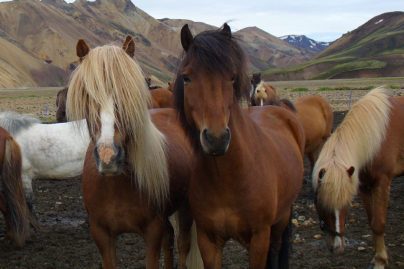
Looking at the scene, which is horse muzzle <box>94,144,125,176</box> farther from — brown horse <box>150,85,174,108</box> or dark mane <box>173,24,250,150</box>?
brown horse <box>150,85,174,108</box>

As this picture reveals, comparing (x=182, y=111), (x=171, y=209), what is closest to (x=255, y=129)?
(x=182, y=111)

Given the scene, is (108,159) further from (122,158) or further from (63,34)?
(63,34)

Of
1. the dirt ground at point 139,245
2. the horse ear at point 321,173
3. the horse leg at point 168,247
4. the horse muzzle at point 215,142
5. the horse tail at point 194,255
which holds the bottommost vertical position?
the dirt ground at point 139,245

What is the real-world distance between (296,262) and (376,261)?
836mm

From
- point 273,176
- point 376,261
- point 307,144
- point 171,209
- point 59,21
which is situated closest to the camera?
point 273,176

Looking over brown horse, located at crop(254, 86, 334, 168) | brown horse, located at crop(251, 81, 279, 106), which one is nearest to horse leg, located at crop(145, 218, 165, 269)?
brown horse, located at crop(254, 86, 334, 168)

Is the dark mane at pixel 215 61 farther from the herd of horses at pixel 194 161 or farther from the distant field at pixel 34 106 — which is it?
the distant field at pixel 34 106

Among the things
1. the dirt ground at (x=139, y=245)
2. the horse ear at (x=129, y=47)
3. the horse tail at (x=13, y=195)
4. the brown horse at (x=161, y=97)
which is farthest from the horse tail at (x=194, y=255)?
the brown horse at (x=161, y=97)

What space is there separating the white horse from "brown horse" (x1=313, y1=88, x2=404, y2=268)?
367 cm

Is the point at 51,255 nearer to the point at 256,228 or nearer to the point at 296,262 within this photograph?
the point at 296,262

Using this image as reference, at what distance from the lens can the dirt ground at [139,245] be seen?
558 centimetres

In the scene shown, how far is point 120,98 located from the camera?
10.5 ft

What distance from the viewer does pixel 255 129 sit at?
146 inches

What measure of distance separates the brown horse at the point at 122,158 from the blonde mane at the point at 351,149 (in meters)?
1.63
